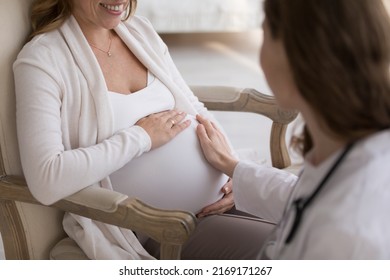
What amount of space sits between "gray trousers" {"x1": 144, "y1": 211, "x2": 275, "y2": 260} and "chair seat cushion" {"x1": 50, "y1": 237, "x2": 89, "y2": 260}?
18 centimetres

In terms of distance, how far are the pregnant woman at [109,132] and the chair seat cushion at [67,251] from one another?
3 centimetres

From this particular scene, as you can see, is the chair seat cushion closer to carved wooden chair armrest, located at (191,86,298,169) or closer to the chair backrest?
the chair backrest

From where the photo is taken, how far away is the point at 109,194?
148cm

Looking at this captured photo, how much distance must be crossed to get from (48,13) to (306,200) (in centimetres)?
100

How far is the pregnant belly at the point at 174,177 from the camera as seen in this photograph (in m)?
1.67

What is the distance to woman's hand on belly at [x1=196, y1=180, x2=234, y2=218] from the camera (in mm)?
1766

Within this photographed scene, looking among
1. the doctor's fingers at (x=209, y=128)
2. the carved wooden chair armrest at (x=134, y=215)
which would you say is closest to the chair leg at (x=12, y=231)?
the carved wooden chair armrest at (x=134, y=215)

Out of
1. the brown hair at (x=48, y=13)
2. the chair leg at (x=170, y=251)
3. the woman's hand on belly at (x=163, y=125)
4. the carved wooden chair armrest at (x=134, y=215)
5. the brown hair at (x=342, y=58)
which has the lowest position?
the chair leg at (x=170, y=251)

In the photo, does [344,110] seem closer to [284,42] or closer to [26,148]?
[284,42]

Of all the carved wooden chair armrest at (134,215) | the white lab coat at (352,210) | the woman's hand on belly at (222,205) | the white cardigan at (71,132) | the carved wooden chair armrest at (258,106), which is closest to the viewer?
the white lab coat at (352,210)

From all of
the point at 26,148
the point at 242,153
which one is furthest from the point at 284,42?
the point at 242,153

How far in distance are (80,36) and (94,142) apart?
30 centimetres

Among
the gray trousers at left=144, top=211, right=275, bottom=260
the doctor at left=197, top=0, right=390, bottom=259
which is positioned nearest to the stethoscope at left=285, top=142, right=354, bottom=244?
the doctor at left=197, top=0, right=390, bottom=259

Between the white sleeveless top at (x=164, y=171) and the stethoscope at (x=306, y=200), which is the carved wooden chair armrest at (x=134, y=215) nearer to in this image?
the white sleeveless top at (x=164, y=171)
